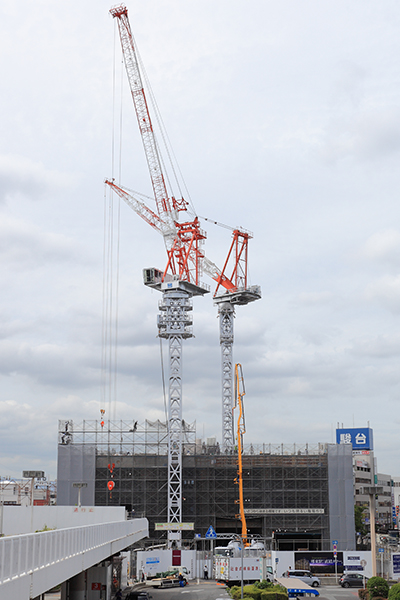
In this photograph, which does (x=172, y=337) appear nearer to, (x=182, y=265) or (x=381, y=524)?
(x=182, y=265)

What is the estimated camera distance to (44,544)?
68.9 feet

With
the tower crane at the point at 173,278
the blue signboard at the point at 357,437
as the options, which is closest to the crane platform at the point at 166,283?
the tower crane at the point at 173,278

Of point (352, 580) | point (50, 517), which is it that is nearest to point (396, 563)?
point (352, 580)

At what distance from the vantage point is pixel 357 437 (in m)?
150

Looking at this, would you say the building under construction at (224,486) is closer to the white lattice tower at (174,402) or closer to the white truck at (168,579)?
the white lattice tower at (174,402)

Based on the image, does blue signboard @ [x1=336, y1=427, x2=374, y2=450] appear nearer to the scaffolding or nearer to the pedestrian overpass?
the scaffolding

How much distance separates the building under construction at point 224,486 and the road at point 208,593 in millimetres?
29713

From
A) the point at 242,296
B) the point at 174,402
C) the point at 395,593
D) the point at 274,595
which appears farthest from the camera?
the point at 242,296

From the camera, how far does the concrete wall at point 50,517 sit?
1665 inches

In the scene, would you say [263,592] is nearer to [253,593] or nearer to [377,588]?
Answer: [253,593]

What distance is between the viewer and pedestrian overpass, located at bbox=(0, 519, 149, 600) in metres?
17.4

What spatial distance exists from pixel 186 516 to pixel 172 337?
996 inches

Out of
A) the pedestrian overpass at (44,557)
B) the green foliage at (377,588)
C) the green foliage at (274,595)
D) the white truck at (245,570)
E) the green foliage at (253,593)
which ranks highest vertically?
the pedestrian overpass at (44,557)

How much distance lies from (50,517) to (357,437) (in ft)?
374
